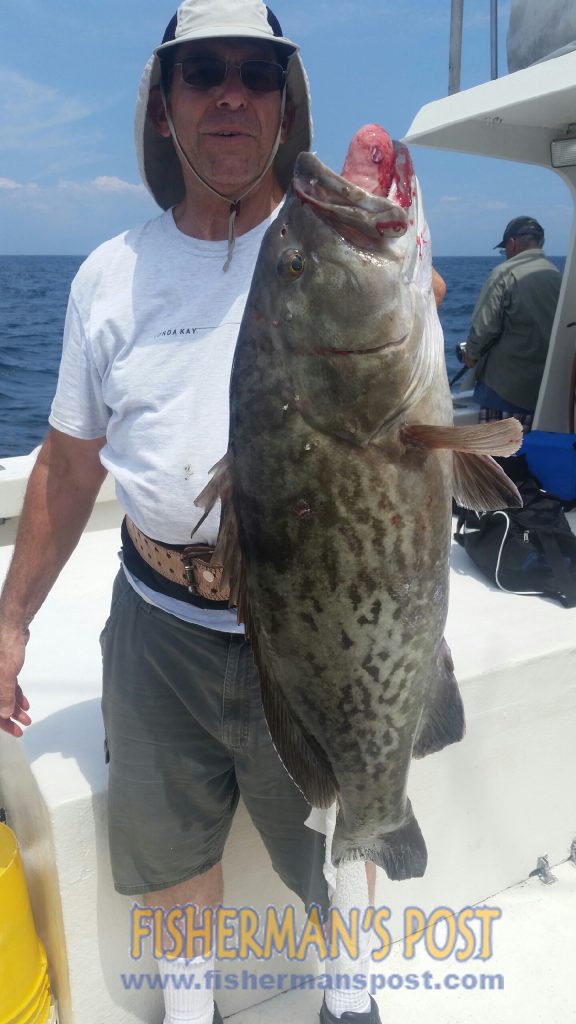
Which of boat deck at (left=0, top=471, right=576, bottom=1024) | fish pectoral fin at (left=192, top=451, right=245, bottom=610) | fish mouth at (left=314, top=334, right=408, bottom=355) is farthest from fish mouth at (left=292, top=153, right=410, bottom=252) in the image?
boat deck at (left=0, top=471, right=576, bottom=1024)

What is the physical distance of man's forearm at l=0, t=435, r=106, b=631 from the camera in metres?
2.35

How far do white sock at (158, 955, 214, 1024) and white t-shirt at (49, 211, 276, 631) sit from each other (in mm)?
1153

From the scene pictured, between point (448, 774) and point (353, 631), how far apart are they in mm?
1376

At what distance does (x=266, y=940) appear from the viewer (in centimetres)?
268

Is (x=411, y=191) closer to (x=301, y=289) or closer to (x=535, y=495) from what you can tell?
(x=301, y=289)

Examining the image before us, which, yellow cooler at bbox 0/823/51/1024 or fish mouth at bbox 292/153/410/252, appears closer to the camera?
fish mouth at bbox 292/153/410/252

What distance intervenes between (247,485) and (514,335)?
610cm

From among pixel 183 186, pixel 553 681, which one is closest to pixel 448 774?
pixel 553 681

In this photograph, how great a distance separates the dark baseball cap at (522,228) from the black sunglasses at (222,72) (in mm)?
6314

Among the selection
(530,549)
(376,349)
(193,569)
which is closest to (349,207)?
(376,349)

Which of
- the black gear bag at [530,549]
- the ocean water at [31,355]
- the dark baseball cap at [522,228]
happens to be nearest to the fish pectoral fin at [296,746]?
the black gear bag at [530,549]

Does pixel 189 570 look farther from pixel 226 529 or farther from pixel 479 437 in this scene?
pixel 479 437

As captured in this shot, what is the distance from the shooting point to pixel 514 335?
7.10 meters

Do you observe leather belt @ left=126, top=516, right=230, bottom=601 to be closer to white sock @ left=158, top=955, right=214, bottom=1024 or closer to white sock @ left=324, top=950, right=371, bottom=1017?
white sock @ left=158, top=955, right=214, bottom=1024
